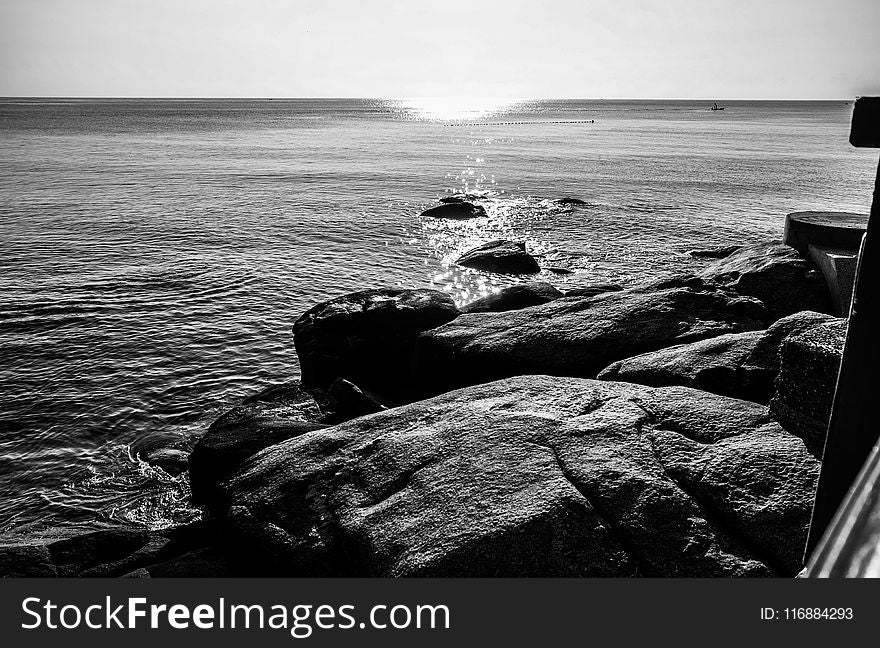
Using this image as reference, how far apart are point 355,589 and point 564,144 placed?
79.9 m

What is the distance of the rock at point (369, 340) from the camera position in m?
12.6

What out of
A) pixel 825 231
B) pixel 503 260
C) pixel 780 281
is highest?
pixel 825 231

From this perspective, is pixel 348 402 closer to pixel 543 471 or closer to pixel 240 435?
pixel 240 435

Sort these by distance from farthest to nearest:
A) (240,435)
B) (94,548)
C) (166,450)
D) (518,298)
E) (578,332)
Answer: (518,298)
(166,450)
(578,332)
(240,435)
(94,548)

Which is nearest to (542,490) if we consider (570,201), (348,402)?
(348,402)

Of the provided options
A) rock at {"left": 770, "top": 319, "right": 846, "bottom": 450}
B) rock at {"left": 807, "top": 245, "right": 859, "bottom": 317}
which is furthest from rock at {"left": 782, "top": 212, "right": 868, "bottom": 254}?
rock at {"left": 770, "top": 319, "right": 846, "bottom": 450}

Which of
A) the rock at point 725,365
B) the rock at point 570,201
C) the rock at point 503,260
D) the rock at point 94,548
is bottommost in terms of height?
the rock at point 94,548

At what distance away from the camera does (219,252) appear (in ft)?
81.9

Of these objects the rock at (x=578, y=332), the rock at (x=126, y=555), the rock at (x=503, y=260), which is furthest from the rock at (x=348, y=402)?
the rock at (x=503, y=260)

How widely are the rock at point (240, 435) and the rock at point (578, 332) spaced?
239cm

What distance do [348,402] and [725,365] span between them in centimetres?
565

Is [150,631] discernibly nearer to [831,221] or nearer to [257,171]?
[831,221]

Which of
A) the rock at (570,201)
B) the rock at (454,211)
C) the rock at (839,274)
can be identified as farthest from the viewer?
the rock at (570,201)

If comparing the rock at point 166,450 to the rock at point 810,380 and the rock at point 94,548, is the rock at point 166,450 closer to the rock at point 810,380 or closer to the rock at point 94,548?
the rock at point 94,548
